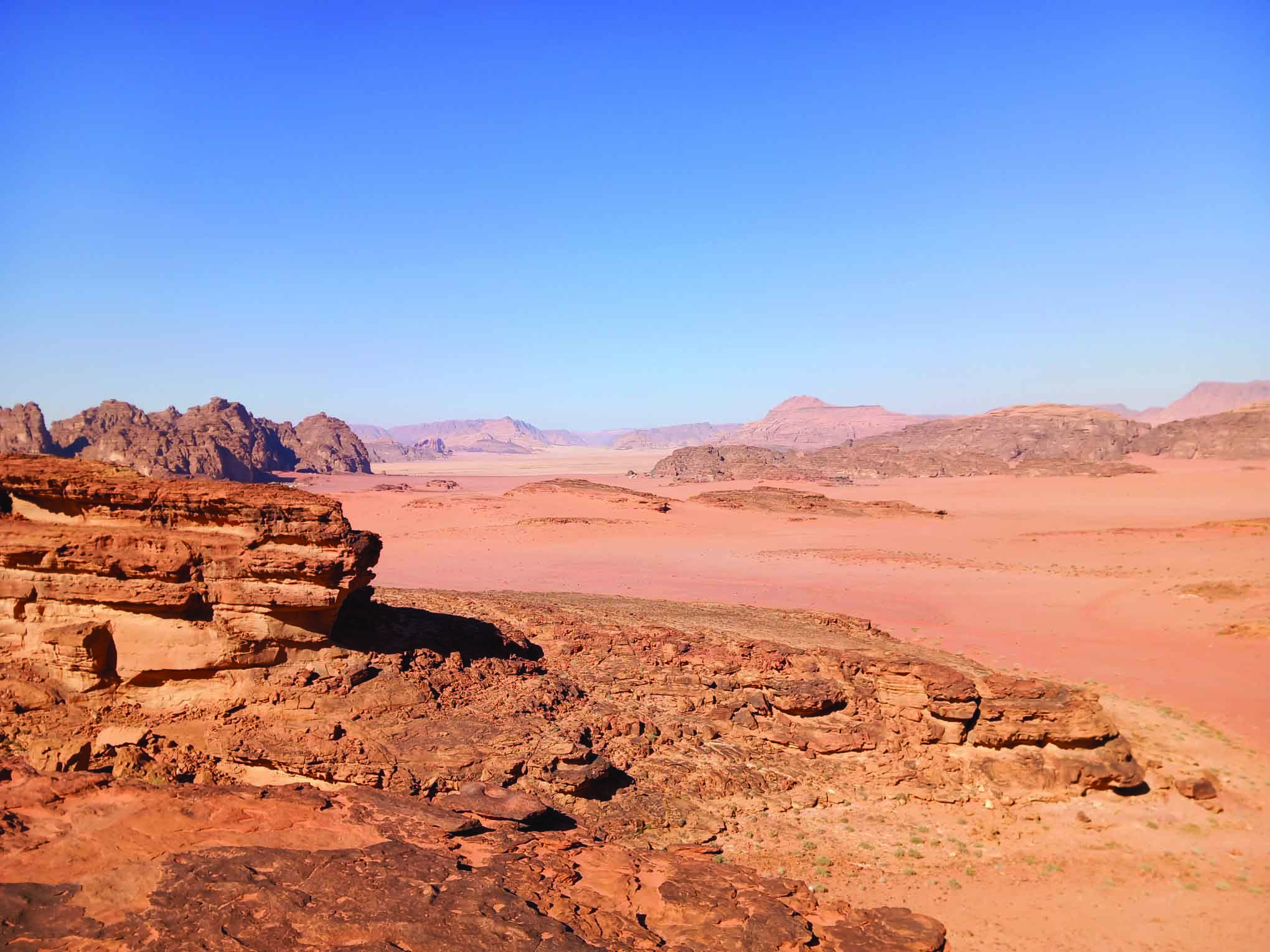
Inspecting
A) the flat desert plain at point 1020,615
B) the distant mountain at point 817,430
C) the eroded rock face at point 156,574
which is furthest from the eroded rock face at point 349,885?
the distant mountain at point 817,430

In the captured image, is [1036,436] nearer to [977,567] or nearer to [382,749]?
[977,567]

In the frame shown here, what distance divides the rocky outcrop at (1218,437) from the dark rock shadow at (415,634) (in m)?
79.7

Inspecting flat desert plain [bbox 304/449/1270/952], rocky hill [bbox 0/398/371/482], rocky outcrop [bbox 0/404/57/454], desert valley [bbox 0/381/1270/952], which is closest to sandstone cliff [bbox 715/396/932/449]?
rocky hill [bbox 0/398/371/482]

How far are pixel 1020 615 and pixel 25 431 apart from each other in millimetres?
64141

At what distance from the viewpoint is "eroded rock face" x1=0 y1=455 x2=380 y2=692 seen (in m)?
8.00

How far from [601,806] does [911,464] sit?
2767 inches

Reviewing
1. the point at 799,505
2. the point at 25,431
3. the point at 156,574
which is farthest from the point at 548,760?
the point at 25,431

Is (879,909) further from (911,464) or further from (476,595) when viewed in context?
(911,464)

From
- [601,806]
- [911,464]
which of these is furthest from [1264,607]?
[911,464]

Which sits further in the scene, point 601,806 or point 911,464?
point 911,464

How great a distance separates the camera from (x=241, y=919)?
181 inches

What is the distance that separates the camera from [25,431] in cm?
5341

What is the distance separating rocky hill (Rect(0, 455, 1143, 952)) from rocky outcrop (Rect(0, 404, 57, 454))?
56599 mm

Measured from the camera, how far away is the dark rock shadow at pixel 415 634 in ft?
30.7
